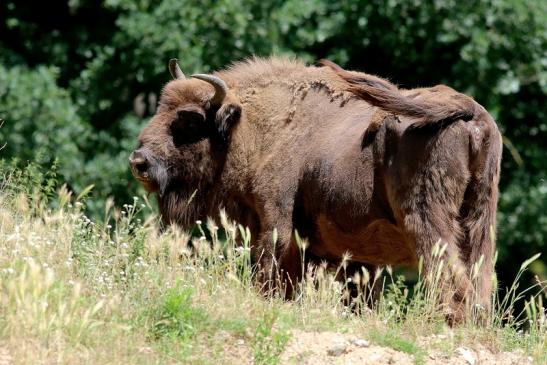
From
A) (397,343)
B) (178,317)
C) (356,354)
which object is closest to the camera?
(178,317)

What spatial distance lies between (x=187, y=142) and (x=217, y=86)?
2.00 feet

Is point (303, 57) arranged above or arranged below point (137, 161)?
above

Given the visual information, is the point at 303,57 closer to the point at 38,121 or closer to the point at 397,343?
the point at 38,121


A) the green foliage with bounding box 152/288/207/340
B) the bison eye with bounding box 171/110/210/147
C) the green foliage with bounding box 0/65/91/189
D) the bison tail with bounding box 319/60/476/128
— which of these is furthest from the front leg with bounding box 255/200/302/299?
the green foliage with bounding box 0/65/91/189

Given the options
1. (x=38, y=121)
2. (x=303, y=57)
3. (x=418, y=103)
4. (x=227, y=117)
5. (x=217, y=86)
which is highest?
(x=418, y=103)

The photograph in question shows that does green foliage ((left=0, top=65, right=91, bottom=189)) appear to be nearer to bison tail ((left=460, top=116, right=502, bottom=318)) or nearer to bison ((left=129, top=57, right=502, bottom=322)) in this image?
bison ((left=129, top=57, right=502, bottom=322))

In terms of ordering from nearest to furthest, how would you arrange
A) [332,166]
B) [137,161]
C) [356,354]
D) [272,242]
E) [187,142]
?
[356,354]
[332,166]
[272,242]
[137,161]
[187,142]

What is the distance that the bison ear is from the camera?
9211mm

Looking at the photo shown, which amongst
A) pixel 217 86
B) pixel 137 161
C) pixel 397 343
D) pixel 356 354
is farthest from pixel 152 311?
pixel 217 86

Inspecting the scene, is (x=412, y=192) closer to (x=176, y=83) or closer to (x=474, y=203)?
(x=474, y=203)

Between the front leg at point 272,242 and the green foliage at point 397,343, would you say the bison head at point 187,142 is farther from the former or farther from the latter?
the green foliage at point 397,343

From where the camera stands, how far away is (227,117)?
9.23 m

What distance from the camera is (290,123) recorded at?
29.1 ft

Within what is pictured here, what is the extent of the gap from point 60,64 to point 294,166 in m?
9.03
